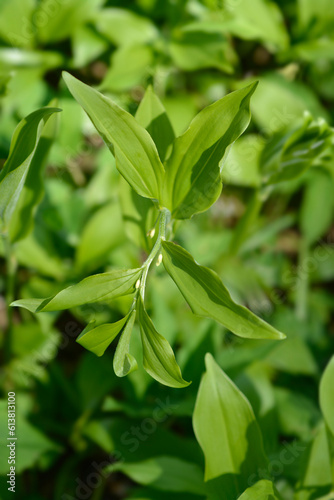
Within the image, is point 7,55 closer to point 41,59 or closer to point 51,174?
point 41,59

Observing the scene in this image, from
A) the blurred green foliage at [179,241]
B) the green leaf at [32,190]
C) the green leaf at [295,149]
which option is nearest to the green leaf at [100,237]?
the blurred green foliage at [179,241]

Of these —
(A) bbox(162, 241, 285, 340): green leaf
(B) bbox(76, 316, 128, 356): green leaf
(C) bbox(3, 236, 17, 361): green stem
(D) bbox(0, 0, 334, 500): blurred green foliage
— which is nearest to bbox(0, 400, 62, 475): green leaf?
(D) bbox(0, 0, 334, 500): blurred green foliage

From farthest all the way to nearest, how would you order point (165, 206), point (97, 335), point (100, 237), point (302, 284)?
point (302, 284) < point (100, 237) < point (165, 206) < point (97, 335)

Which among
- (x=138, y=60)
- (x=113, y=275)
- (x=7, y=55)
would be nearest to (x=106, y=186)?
(x=138, y=60)

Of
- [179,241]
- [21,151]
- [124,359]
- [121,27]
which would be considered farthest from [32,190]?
[121,27]

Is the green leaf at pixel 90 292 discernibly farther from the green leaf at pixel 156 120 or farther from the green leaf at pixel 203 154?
the green leaf at pixel 156 120

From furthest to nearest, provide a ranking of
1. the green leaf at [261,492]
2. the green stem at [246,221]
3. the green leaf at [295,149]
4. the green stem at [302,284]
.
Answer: the green stem at [302,284]
the green stem at [246,221]
the green leaf at [295,149]
the green leaf at [261,492]

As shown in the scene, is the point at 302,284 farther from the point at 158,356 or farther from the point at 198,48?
the point at 158,356
